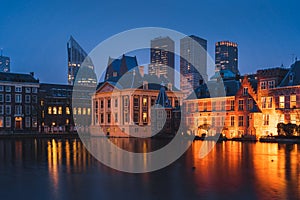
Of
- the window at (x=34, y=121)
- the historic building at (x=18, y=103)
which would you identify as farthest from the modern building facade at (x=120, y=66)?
the window at (x=34, y=121)

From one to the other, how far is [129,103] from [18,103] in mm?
27266

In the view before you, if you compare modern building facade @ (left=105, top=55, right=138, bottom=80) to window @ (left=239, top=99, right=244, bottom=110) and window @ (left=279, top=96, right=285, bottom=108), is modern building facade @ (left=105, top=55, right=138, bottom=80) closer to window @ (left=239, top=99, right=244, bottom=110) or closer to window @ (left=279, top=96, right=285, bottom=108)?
window @ (left=239, top=99, right=244, bottom=110)

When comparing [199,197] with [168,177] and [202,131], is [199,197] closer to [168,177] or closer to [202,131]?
[168,177]

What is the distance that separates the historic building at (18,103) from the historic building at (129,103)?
15.7m

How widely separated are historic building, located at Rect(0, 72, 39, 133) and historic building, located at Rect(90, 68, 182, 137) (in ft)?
51.6

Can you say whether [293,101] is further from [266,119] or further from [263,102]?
[263,102]

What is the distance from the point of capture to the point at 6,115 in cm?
8956

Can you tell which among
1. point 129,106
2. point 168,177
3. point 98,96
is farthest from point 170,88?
point 168,177

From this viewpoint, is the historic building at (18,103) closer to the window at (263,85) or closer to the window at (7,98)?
the window at (7,98)

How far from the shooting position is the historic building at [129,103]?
285 feet

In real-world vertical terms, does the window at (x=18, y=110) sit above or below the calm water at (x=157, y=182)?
above

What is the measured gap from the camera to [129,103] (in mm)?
87188

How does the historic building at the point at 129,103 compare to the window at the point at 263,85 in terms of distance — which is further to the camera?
the historic building at the point at 129,103

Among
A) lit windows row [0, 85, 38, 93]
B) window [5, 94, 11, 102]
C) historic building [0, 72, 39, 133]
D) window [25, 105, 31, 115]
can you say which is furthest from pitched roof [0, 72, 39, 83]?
window [25, 105, 31, 115]
